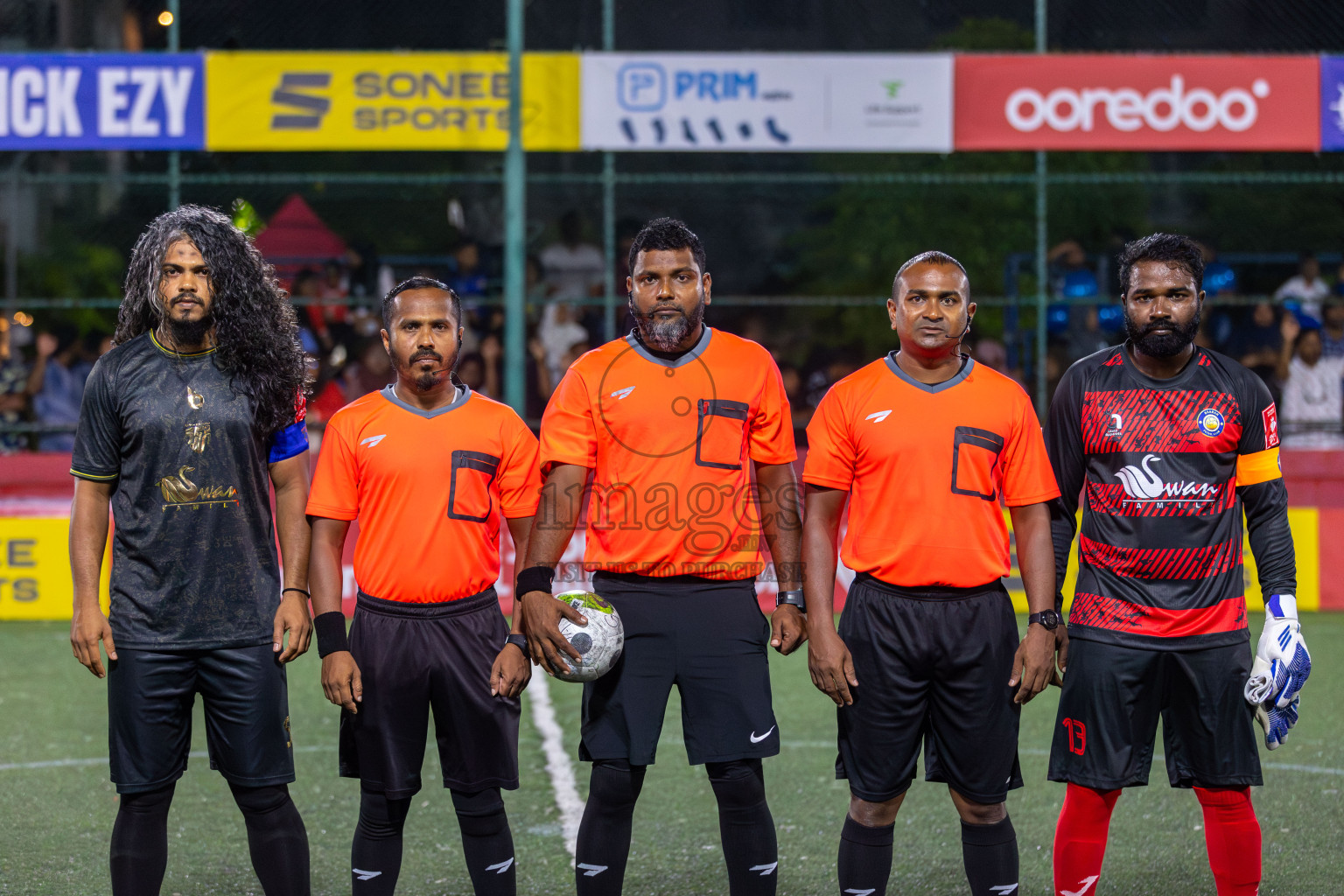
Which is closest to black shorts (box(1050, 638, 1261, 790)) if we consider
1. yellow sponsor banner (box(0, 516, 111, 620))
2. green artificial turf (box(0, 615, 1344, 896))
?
green artificial turf (box(0, 615, 1344, 896))

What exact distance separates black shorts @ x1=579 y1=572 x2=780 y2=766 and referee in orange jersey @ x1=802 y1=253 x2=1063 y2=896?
0.21 m

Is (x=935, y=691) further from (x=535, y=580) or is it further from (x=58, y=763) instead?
(x=58, y=763)

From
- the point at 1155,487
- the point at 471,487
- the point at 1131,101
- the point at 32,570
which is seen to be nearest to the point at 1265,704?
the point at 1155,487

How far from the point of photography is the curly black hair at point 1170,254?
13.2ft

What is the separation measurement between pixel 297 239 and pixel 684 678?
11087 mm

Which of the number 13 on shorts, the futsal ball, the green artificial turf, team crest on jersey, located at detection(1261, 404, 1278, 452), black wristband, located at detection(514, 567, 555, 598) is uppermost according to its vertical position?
team crest on jersey, located at detection(1261, 404, 1278, 452)

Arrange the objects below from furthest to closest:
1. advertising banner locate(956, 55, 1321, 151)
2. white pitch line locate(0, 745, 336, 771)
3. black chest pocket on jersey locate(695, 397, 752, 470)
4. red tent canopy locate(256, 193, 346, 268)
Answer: red tent canopy locate(256, 193, 346, 268)
advertising banner locate(956, 55, 1321, 151)
white pitch line locate(0, 745, 336, 771)
black chest pocket on jersey locate(695, 397, 752, 470)

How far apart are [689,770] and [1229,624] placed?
278cm

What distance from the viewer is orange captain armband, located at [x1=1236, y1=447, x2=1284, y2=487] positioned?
4012mm

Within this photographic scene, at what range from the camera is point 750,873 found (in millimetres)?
3871

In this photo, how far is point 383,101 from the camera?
1182cm

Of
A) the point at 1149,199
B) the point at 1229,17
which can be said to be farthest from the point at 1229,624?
the point at 1149,199

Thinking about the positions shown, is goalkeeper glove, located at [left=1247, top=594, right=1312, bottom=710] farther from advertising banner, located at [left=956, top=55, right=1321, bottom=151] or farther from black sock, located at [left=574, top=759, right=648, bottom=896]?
advertising banner, located at [left=956, top=55, right=1321, bottom=151]

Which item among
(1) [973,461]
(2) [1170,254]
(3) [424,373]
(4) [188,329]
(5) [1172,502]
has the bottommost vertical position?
(5) [1172,502]
